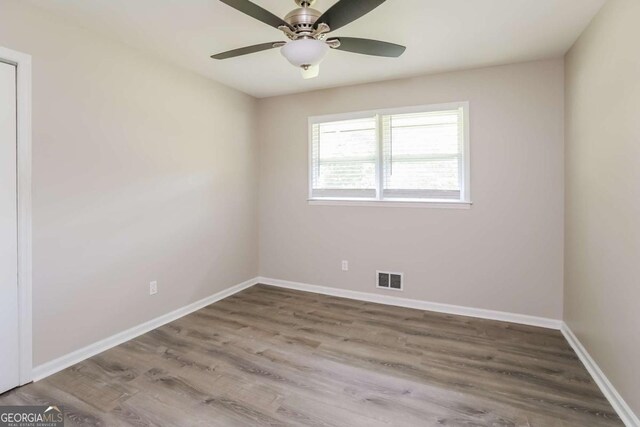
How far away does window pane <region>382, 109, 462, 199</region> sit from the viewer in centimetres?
335

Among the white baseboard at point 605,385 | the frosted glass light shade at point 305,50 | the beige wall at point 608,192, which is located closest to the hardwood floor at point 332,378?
the white baseboard at point 605,385

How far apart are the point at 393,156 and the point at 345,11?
2114 millimetres

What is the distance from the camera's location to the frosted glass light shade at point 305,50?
5.87 feet

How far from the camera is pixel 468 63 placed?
10.1 ft

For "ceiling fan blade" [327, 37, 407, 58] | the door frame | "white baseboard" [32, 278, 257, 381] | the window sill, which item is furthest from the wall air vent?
the door frame

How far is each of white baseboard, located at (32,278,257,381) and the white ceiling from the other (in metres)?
2.37

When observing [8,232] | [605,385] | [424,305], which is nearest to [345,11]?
[8,232]

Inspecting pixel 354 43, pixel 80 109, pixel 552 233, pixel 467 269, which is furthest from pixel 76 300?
pixel 552 233

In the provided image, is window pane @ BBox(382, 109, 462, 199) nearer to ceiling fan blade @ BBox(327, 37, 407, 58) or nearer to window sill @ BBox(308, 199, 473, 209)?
window sill @ BBox(308, 199, 473, 209)

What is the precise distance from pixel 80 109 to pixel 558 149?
154 inches

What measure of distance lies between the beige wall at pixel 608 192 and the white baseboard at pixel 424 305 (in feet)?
1.28

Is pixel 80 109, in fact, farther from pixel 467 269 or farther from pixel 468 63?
pixel 467 269

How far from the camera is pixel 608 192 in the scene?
2.03 m

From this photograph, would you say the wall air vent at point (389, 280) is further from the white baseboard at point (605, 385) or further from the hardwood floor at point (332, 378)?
the white baseboard at point (605, 385)
